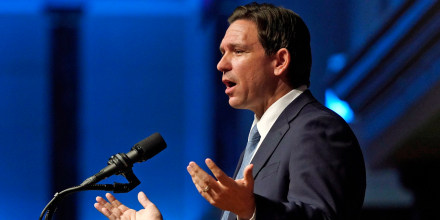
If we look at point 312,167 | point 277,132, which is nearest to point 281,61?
point 277,132

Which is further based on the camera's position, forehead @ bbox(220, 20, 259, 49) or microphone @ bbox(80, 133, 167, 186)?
forehead @ bbox(220, 20, 259, 49)

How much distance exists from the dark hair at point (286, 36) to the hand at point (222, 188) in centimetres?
62

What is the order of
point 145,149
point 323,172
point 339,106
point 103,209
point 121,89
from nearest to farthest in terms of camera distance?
point 323,172, point 145,149, point 103,209, point 339,106, point 121,89

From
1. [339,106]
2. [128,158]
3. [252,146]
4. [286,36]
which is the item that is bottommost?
[339,106]

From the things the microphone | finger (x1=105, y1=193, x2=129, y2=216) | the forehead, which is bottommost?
finger (x1=105, y1=193, x2=129, y2=216)

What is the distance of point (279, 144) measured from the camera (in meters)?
1.50

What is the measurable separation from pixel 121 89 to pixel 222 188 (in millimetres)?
1787

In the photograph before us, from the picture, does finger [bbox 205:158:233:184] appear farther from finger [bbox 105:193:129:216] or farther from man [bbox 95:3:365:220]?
finger [bbox 105:193:129:216]

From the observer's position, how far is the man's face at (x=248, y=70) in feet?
5.48

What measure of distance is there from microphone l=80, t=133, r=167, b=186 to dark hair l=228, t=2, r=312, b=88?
44 cm

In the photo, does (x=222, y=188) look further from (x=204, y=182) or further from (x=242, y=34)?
(x=242, y=34)

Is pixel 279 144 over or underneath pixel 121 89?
underneath

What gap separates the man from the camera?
1.17 m

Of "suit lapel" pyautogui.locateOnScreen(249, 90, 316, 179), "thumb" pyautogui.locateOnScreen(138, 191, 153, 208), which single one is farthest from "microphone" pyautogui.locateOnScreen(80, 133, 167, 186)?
"suit lapel" pyautogui.locateOnScreen(249, 90, 316, 179)
